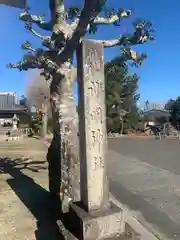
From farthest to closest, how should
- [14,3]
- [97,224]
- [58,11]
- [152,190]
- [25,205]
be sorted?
[152,190] < [25,205] < [58,11] < [14,3] < [97,224]

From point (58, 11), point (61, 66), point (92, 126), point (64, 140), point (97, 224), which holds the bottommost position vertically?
point (97, 224)

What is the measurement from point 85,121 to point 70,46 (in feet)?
5.33

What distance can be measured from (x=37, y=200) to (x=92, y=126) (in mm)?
3297

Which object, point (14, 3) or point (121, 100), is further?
point (121, 100)

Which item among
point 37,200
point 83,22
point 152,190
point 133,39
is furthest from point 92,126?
point 152,190

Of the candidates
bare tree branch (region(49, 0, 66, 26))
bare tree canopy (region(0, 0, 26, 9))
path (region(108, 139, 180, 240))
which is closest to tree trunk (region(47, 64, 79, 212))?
bare tree branch (region(49, 0, 66, 26))

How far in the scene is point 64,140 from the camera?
19.9 feet

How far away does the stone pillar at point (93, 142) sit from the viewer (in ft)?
13.9

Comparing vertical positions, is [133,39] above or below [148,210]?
above

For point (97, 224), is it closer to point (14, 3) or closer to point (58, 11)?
point (14, 3)

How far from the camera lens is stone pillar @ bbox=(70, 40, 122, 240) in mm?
4227

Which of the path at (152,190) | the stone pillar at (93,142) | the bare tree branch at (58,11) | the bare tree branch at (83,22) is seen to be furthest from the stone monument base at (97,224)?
the bare tree branch at (58,11)

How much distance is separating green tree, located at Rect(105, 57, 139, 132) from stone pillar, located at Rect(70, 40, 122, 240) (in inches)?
1069

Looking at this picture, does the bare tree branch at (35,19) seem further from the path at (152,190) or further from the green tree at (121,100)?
the green tree at (121,100)
